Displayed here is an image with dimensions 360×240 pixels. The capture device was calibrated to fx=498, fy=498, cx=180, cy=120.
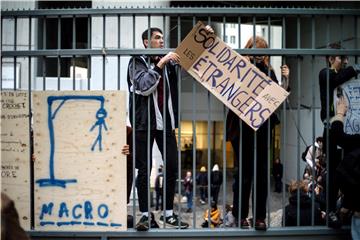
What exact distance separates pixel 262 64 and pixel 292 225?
1.60 m

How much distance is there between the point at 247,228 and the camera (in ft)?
14.9

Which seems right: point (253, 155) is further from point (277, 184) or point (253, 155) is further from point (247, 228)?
point (277, 184)

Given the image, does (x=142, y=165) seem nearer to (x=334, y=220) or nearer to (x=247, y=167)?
(x=247, y=167)

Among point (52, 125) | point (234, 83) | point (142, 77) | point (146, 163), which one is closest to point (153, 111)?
point (142, 77)

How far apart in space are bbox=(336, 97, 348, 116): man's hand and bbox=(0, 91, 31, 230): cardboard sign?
283 centimetres

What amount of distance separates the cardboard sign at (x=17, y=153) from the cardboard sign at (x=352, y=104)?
290cm

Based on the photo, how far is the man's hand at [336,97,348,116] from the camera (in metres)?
4.56

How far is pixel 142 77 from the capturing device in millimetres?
4430

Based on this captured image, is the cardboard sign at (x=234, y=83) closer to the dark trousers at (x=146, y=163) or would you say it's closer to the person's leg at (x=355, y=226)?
the dark trousers at (x=146, y=163)

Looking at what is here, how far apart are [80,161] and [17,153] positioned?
0.59 m

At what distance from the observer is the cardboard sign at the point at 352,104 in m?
4.54

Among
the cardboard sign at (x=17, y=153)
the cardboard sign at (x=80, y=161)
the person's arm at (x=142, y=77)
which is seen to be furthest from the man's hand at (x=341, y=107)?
the cardboard sign at (x=17, y=153)

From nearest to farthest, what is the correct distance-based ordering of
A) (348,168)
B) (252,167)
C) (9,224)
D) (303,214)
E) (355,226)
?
(9,224)
(348,168)
(355,226)
(252,167)
(303,214)

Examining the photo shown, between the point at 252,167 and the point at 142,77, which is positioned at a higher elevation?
the point at 142,77
